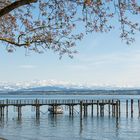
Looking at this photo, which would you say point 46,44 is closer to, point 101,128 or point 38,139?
point 38,139

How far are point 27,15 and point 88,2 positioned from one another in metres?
4.99

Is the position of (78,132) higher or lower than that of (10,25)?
lower

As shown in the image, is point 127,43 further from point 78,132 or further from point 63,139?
point 78,132

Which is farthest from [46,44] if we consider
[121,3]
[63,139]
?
[63,139]

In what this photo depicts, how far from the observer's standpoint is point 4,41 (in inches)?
916

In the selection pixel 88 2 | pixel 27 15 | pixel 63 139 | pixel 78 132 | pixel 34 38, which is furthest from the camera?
pixel 78 132

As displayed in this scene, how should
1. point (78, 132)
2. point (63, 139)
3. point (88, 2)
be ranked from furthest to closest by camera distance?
point (78, 132), point (63, 139), point (88, 2)

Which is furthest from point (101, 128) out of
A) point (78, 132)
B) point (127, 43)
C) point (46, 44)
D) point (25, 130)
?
point (127, 43)

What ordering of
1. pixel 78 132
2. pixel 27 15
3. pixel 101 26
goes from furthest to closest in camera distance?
pixel 78 132 < pixel 27 15 < pixel 101 26

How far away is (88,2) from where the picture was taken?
17812 millimetres

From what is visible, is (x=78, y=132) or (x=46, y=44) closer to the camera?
(x=46, y=44)

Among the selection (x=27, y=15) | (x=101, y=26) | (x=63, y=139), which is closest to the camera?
(x=101, y=26)

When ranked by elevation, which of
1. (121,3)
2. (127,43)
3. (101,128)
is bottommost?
(101,128)

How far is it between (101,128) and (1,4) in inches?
2049
